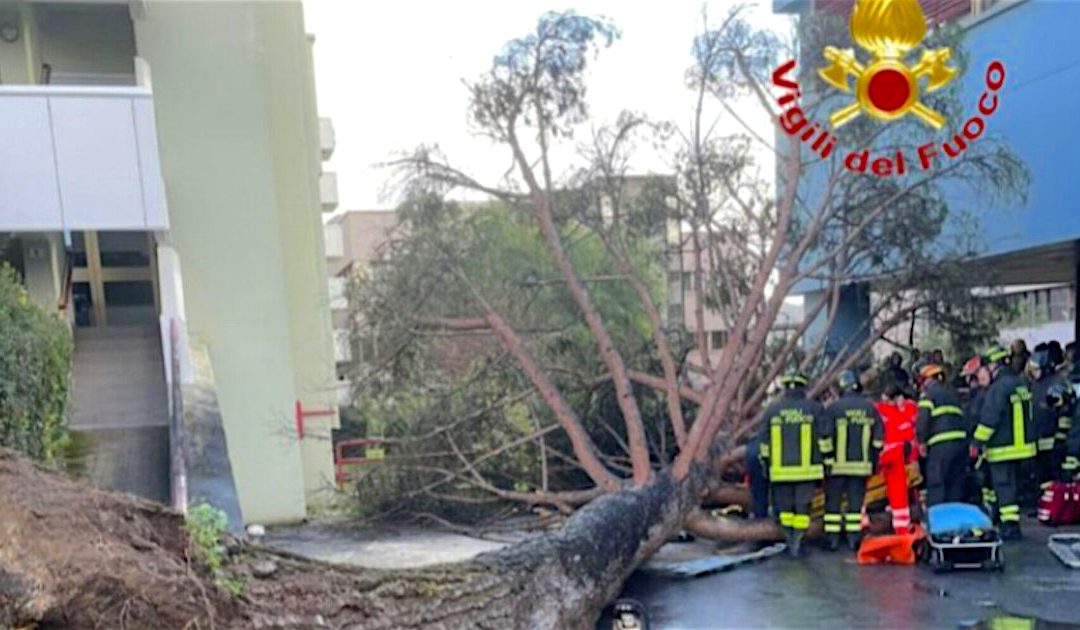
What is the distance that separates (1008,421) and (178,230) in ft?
29.2

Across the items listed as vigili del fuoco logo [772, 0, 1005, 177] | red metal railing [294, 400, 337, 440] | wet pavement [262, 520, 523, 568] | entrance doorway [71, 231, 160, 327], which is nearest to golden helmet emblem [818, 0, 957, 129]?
vigili del fuoco logo [772, 0, 1005, 177]

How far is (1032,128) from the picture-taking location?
9.48 metres

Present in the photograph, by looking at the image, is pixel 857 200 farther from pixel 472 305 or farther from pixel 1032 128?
pixel 472 305

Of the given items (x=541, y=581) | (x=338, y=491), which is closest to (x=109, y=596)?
(x=541, y=581)

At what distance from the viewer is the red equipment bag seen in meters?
6.78

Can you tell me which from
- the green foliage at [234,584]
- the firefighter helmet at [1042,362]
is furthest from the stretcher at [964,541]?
the green foliage at [234,584]

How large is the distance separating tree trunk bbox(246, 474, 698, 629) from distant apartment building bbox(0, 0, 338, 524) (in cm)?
350

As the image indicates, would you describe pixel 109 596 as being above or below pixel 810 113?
below

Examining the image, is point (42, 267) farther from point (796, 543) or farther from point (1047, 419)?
point (1047, 419)

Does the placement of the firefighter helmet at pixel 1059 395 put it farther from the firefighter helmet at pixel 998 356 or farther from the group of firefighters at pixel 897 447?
the firefighter helmet at pixel 998 356

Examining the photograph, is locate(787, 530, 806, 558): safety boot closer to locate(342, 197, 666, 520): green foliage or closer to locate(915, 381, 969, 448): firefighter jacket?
locate(915, 381, 969, 448): firefighter jacket

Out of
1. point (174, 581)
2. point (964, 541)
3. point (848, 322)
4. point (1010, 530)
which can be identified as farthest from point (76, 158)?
point (848, 322)

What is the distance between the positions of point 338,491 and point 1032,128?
896 cm

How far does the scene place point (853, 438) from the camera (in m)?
6.20
